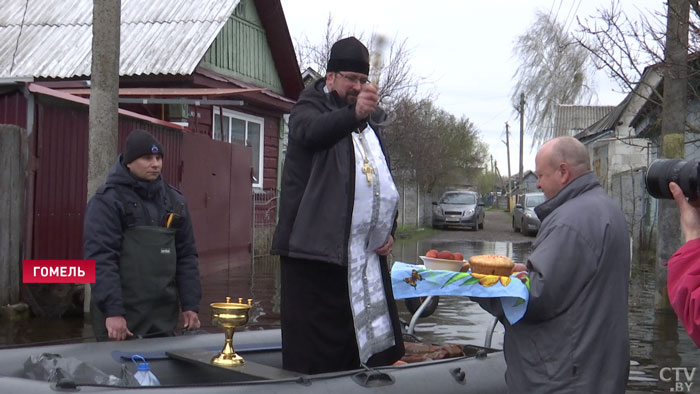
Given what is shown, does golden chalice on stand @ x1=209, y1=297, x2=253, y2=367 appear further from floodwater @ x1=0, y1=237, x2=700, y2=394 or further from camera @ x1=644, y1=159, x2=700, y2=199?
camera @ x1=644, y1=159, x2=700, y2=199

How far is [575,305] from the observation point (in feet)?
11.1

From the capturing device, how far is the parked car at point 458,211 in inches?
1273

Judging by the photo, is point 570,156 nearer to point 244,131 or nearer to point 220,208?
point 220,208

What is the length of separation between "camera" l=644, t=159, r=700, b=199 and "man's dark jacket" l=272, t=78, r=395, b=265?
4.16 feet

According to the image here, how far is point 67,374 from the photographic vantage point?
155 inches

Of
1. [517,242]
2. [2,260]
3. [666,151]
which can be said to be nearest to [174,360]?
[2,260]

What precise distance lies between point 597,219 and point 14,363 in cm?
286

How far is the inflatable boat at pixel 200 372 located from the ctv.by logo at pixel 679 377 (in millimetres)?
2579

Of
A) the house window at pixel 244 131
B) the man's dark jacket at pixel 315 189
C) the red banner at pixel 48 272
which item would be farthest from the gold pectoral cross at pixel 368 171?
the house window at pixel 244 131

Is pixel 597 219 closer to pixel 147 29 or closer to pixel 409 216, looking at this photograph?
pixel 147 29

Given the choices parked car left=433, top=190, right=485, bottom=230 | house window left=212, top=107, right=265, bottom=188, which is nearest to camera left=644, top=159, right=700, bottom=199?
house window left=212, top=107, right=265, bottom=188

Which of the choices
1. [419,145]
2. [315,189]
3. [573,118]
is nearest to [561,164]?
[315,189]

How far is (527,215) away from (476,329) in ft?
65.0

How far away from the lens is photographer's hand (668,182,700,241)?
2.68 meters
